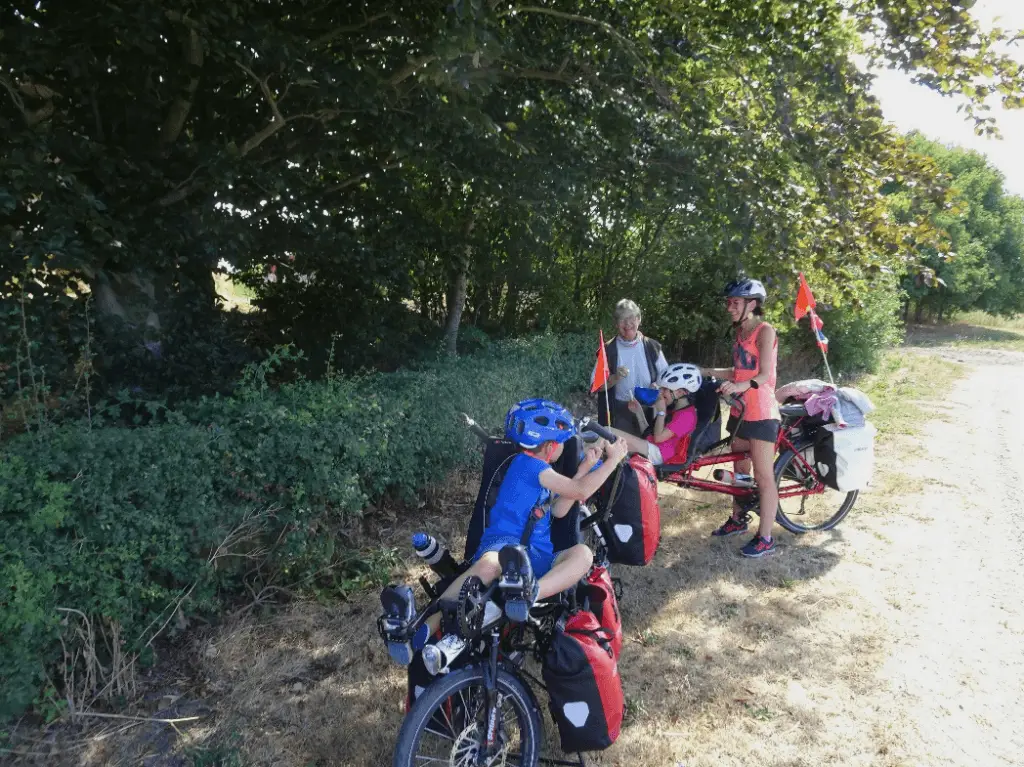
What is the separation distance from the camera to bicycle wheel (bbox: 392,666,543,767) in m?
2.56

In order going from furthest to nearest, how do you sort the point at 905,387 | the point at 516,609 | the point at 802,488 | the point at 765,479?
the point at 905,387, the point at 802,488, the point at 765,479, the point at 516,609

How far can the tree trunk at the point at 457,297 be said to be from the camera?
7621 mm

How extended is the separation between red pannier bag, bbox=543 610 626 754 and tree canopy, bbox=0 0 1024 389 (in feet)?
9.24

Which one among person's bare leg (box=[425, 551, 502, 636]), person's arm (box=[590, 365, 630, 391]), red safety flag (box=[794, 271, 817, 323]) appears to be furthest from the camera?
red safety flag (box=[794, 271, 817, 323])

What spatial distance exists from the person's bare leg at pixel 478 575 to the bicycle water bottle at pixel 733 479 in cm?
296

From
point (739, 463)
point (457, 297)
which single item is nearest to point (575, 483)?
point (739, 463)

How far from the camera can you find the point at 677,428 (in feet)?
17.3

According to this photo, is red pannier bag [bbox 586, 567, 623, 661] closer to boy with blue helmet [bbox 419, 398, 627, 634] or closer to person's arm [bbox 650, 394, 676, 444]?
boy with blue helmet [bbox 419, 398, 627, 634]

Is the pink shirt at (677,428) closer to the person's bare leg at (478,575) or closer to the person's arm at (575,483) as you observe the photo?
the person's arm at (575,483)

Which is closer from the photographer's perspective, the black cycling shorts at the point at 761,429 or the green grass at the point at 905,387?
the black cycling shorts at the point at 761,429

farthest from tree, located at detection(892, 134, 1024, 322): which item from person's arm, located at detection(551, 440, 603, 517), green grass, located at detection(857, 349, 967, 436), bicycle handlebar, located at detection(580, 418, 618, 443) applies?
person's arm, located at detection(551, 440, 603, 517)

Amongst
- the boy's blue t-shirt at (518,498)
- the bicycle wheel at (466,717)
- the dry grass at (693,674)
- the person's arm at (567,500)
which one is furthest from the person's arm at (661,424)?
the bicycle wheel at (466,717)

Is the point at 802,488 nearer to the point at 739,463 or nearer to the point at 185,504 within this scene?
the point at 739,463

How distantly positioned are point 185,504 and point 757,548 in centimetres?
395
